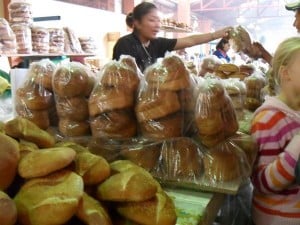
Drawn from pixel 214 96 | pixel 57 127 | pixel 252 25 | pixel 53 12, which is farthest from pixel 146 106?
pixel 252 25

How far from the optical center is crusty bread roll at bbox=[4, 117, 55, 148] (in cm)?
59

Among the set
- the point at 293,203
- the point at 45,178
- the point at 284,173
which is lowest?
the point at 293,203

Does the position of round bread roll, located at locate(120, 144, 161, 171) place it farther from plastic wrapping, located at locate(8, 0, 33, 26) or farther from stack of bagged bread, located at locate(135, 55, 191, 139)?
plastic wrapping, located at locate(8, 0, 33, 26)

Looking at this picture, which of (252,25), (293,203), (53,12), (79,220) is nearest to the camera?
(79,220)

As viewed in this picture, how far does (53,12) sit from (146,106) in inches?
127

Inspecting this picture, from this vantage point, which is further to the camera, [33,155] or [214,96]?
[214,96]

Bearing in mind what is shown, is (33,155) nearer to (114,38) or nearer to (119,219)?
(119,219)

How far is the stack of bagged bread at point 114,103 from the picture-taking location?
2.69ft

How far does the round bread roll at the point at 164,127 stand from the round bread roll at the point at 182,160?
0.08 ft

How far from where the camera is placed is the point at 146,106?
2.63ft

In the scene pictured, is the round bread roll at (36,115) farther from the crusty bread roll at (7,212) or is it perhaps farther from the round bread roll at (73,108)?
the crusty bread roll at (7,212)

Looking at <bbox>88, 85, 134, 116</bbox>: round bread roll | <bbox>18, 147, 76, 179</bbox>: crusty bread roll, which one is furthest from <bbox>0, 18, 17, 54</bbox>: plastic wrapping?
<bbox>18, 147, 76, 179</bbox>: crusty bread roll

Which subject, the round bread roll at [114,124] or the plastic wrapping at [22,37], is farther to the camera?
the plastic wrapping at [22,37]

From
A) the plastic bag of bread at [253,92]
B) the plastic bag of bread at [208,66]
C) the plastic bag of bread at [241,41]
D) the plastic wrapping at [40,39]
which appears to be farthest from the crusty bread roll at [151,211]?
the plastic wrapping at [40,39]
